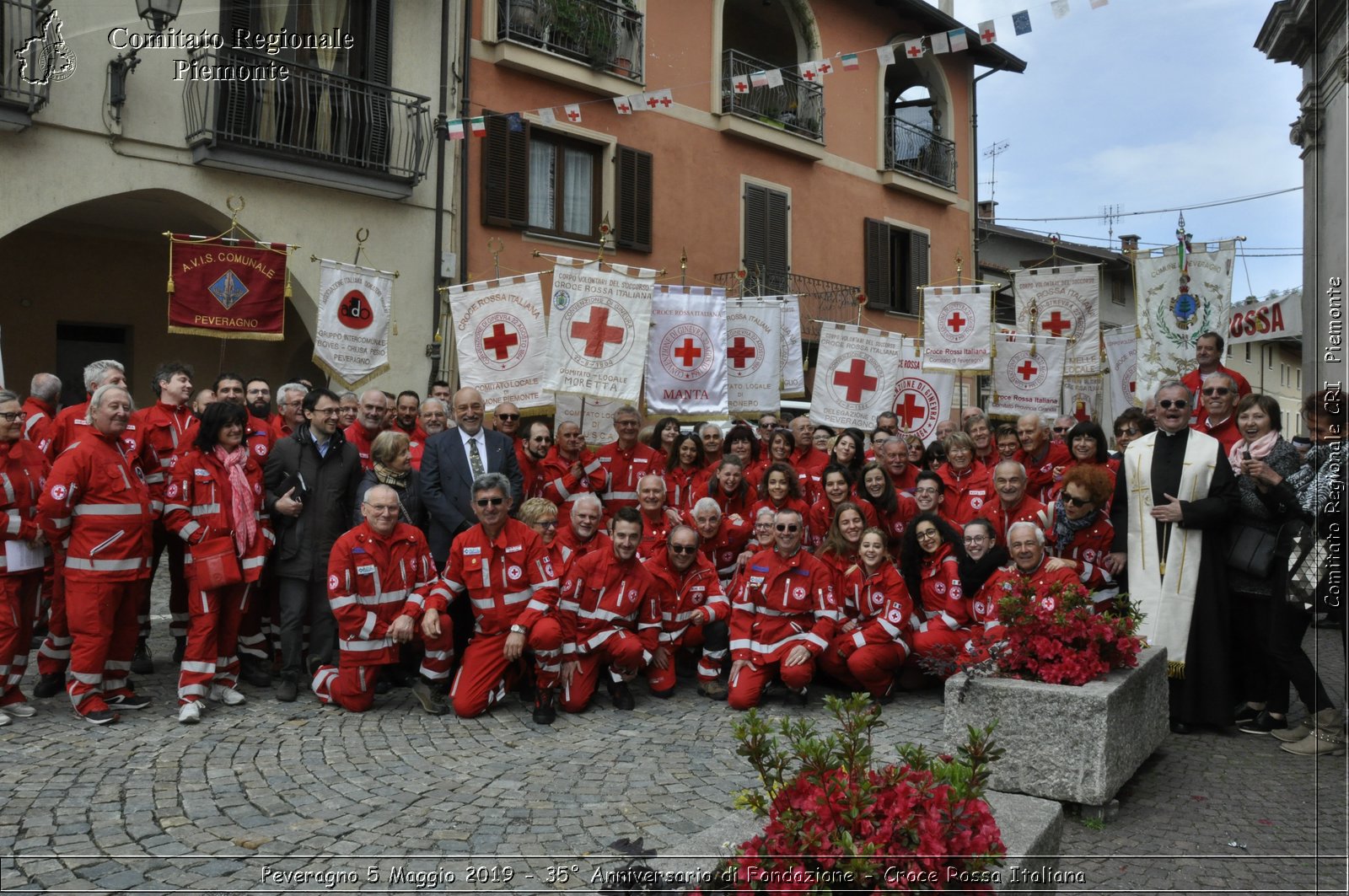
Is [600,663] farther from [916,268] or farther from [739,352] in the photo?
[916,268]

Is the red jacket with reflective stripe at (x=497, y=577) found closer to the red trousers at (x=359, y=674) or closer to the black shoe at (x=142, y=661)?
the red trousers at (x=359, y=674)

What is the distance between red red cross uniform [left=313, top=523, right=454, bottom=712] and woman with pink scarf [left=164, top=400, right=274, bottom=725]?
58cm

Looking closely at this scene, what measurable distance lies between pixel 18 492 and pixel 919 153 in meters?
18.7

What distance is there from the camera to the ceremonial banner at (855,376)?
10516mm

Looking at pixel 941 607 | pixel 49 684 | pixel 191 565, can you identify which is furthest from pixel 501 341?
pixel 941 607

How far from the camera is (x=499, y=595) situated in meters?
6.38

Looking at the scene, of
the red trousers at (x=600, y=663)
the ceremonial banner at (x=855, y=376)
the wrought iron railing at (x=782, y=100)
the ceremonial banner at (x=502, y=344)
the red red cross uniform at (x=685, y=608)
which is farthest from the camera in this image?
the wrought iron railing at (x=782, y=100)

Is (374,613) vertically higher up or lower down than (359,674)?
higher up

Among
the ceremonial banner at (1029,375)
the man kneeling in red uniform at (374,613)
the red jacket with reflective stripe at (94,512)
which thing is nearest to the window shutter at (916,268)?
the ceremonial banner at (1029,375)

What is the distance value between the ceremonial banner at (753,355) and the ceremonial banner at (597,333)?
4.21ft

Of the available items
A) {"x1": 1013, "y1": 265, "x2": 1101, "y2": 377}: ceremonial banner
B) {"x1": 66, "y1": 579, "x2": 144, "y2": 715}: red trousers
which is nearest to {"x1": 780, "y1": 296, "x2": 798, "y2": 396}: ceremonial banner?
{"x1": 1013, "y1": 265, "x2": 1101, "y2": 377}: ceremonial banner

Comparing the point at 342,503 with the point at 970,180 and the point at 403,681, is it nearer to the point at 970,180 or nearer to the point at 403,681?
the point at 403,681

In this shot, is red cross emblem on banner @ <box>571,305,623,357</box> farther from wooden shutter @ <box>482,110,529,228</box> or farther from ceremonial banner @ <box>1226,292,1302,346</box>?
ceremonial banner @ <box>1226,292,1302,346</box>

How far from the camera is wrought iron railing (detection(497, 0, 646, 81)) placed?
1379cm
